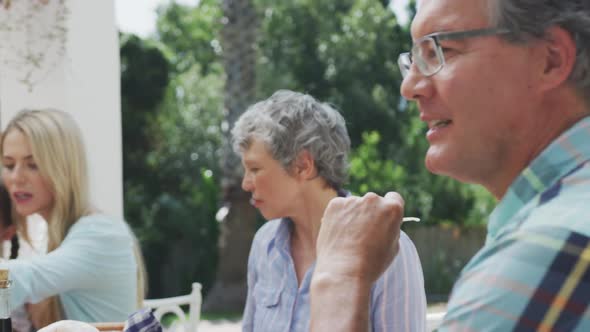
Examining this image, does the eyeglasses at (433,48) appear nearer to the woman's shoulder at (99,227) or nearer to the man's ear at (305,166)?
the man's ear at (305,166)

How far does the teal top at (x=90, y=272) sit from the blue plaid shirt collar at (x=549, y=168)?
1.74 metres

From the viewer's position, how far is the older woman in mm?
2492

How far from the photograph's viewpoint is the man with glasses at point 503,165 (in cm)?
79

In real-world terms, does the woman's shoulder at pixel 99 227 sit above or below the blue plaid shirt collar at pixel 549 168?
below

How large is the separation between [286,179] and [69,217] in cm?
70

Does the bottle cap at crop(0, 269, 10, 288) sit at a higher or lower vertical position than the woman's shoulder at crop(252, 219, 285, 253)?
higher

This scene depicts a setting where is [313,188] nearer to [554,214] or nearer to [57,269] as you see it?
[57,269]

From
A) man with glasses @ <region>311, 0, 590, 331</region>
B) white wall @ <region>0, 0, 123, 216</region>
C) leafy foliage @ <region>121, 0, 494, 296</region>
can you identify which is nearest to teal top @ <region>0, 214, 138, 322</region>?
white wall @ <region>0, 0, 123, 216</region>

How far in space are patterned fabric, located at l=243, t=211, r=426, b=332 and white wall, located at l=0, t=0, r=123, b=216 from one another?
1.22 meters

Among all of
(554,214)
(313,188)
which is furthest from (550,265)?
(313,188)

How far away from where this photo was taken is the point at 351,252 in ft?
3.66

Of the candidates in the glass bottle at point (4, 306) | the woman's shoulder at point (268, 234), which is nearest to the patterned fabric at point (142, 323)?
the glass bottle at point (4, 306)

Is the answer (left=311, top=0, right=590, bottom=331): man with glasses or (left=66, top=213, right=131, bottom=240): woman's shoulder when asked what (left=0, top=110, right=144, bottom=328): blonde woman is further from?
(left=311, top=0, right=590, bottom=331): man with glasses

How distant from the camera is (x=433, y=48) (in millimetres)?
1046
